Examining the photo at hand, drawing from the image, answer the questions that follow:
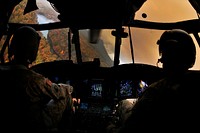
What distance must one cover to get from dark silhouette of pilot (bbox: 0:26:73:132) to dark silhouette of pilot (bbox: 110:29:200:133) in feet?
1.50

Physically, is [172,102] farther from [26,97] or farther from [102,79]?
[102,79]

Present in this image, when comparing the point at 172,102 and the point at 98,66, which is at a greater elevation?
the point at 98,66

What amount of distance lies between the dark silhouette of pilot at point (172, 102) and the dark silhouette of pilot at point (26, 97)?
458 mm

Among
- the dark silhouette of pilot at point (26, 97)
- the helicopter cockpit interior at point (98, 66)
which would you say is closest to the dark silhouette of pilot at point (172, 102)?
the dark silhouette of pilot at point (26, 97)

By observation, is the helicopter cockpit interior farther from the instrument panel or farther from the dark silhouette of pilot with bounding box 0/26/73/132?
the dark silhouette of pilot with bounding box 0/26/73/132

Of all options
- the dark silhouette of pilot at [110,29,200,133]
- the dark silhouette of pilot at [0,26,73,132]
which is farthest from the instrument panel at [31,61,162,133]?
the dark silhouette of pilot at [110,29,200,133]

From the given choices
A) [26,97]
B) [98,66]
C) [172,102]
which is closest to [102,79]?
[98,66]

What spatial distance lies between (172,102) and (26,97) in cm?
81

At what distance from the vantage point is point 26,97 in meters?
1.30

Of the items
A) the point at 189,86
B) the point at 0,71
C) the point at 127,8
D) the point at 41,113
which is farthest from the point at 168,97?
the point at 127,8

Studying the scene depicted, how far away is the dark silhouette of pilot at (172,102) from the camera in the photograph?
107cm

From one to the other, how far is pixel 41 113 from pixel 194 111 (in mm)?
847

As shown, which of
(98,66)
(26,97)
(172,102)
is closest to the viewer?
(172,102)

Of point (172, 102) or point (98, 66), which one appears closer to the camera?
point (172, 102)
